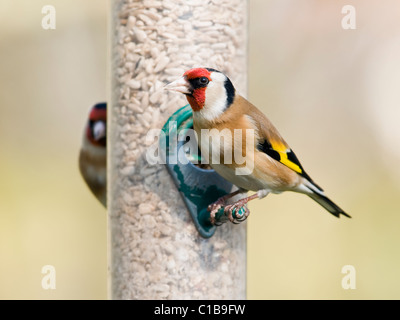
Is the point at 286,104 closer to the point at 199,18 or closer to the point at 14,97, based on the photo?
the point at 14,97

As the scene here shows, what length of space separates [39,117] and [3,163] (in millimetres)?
543

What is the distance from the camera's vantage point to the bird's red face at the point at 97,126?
16.5ft

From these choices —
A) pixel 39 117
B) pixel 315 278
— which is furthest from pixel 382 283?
pixel 39 117

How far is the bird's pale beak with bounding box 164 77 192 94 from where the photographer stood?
366cm

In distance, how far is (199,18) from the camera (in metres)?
3.94

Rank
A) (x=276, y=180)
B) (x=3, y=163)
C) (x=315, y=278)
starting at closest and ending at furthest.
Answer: (x=276, y=180) → (x=315, y=278) → (x=3, y=163)

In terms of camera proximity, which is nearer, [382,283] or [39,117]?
[382,283]

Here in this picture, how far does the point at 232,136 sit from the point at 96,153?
1.54 m

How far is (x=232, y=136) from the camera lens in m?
3.78
